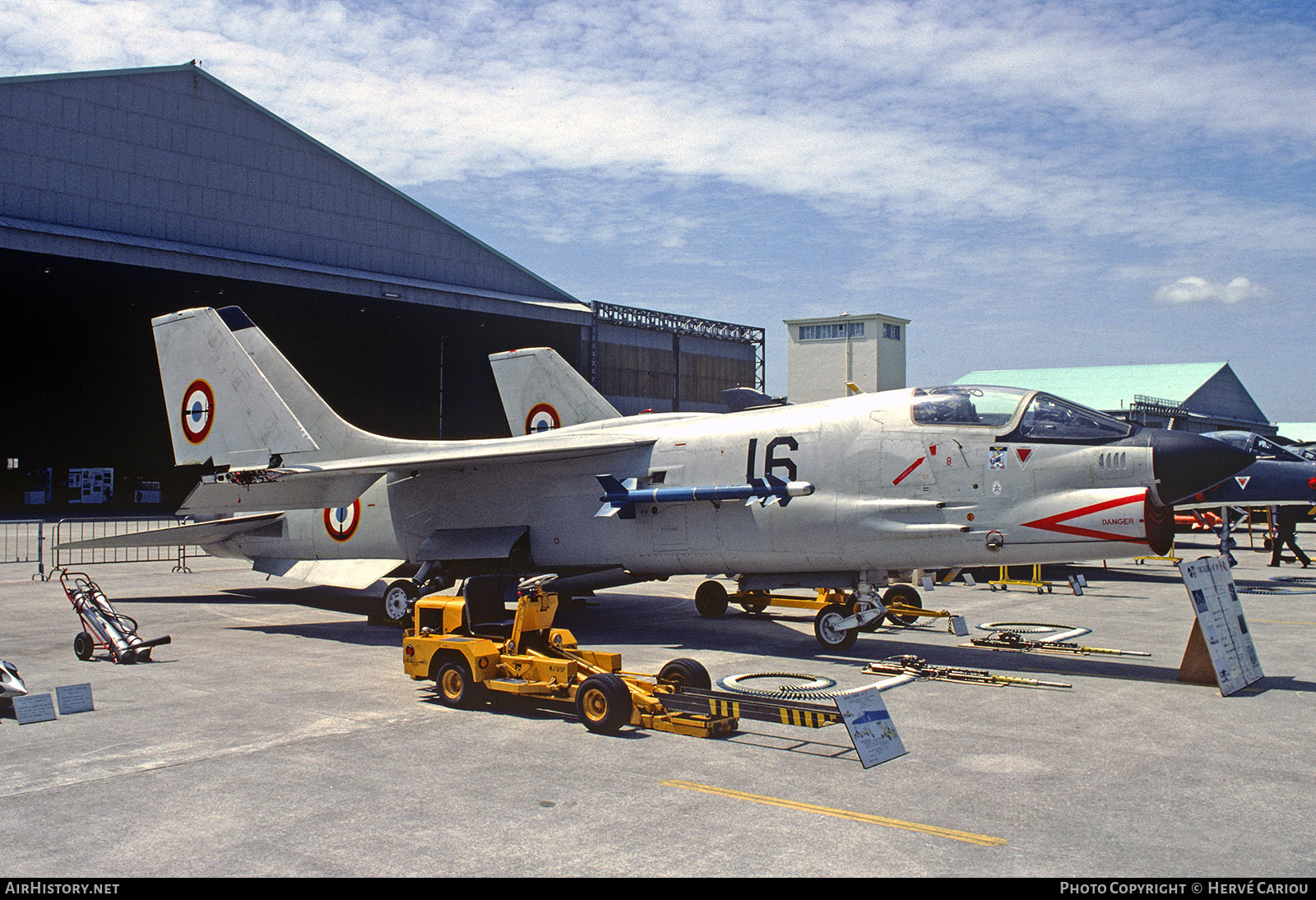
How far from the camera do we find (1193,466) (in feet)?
32.9

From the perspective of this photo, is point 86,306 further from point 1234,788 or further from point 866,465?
point 1234,788

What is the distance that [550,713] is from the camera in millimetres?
8828

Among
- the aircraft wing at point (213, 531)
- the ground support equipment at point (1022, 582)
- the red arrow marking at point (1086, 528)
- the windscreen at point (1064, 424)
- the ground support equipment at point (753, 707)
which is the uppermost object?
the windscreen at point (1064, 424)

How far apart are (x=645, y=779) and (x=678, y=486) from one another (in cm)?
661

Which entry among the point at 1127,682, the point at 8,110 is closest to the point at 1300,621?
the point at 1127,682

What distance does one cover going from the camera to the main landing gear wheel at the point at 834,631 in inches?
476

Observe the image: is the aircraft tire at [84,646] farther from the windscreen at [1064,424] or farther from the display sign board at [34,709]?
the windscreen at [1064,424]

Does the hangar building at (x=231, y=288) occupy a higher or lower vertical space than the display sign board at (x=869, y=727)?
higher

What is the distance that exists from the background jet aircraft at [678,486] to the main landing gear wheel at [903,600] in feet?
7.98

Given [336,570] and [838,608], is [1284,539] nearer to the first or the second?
[838,608]

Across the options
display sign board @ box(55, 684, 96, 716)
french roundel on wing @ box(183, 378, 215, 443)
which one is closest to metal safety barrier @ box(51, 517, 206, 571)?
french roundel on wing @ box(183, 378, 215, 443)

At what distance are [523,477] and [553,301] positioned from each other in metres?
38.1

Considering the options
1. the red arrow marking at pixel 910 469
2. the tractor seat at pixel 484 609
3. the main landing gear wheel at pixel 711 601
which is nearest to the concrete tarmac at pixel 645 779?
the tractor seat at pixel 484 609

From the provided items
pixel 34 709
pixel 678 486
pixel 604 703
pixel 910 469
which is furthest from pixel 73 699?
pixel 910 469
